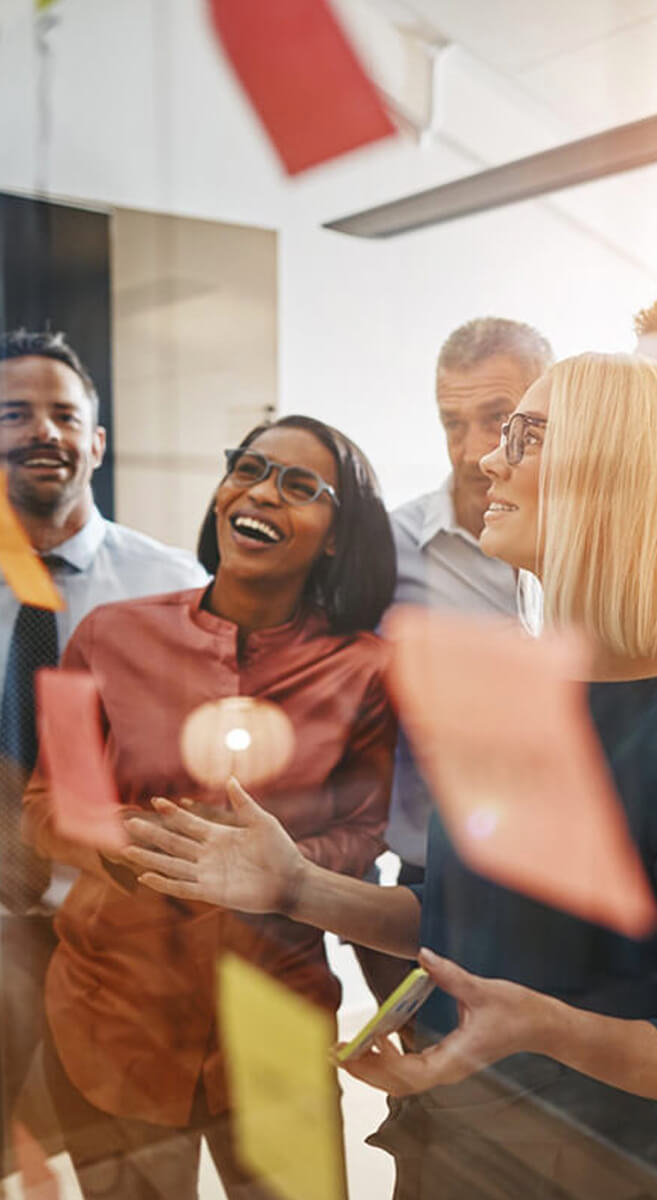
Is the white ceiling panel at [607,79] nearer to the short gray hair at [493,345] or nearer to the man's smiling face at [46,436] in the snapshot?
the short gray hair at [493,345]

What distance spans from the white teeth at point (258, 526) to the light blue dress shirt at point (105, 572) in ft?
0.37

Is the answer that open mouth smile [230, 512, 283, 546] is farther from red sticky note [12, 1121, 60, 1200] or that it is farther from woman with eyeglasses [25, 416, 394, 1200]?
red sticky note [12, 1121, 60, 1200]

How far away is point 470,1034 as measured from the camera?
128cm

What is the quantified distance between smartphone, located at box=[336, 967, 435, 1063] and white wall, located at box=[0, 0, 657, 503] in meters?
0.63

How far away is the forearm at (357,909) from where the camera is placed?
1.38 metres

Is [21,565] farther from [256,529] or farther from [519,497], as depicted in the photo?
[519,497]

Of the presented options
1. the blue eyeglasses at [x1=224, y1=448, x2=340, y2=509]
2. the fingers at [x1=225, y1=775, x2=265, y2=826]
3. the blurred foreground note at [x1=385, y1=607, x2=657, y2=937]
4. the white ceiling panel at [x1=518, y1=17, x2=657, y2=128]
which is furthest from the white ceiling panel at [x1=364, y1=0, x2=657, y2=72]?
the fingers at [x1=225, y1=775, x2=265, y2=826]

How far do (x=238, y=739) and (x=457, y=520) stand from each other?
51 centimetres

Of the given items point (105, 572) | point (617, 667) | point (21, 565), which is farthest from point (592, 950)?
point (21, 565)

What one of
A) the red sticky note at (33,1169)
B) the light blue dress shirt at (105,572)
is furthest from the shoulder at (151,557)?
the red sticky note at (33,1169)

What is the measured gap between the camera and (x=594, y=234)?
1.15m

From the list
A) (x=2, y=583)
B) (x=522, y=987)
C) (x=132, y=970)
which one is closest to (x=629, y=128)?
(x=522, y=987)

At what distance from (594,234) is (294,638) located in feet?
2.24

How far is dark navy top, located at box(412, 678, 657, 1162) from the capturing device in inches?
44.8
